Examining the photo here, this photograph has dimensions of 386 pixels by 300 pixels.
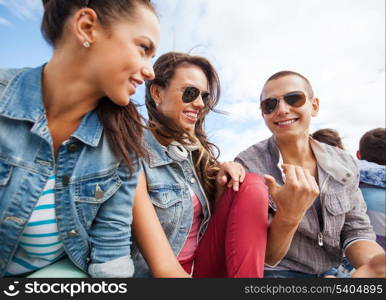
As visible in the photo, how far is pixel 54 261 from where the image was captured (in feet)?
4.21

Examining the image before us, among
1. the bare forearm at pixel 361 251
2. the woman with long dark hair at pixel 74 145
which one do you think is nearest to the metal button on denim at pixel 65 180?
the woman with long dark hair at pixel 74 145

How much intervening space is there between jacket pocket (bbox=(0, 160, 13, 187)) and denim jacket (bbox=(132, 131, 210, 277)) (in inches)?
23.4

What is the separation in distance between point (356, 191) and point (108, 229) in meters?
1.65

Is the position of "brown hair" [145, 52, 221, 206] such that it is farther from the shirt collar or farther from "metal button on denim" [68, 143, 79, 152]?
A: the shirt collar

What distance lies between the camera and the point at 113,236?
128 cm

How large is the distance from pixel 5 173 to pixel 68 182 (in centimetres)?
22

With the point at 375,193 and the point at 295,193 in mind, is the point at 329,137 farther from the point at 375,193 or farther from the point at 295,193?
the point at 295,193

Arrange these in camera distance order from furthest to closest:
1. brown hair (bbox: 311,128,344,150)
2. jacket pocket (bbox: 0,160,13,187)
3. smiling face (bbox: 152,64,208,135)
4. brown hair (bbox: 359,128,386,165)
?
A: brown hair (bbox: 311,128,344,150)
brown hair (bbox: 359,128,386,165)
smiling face (bbox: 152,64,208,135)
jacket pocket (bbox: 0,160,13,187)

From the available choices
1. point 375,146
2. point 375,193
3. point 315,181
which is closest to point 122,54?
point 315,181

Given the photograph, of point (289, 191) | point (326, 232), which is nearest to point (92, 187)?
point (289, 191)

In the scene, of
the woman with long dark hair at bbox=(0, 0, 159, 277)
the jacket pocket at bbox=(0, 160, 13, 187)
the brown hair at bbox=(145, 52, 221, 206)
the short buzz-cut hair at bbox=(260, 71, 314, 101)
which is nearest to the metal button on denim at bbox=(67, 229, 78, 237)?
the woman with long dark hair at bbox=(0, 0, 159, 277)

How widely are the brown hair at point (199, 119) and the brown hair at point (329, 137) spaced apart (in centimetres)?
150

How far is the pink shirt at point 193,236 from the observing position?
1.62 metres

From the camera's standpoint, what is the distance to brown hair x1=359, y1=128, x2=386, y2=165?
283 cm
